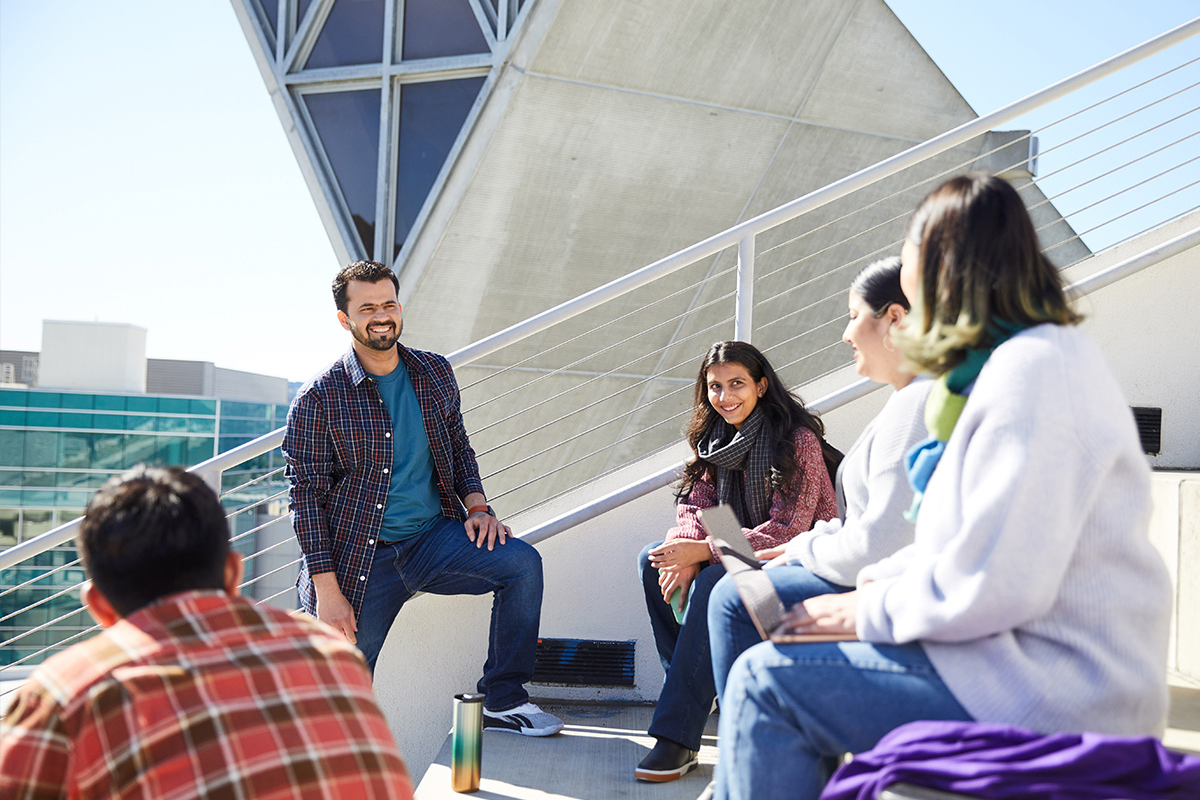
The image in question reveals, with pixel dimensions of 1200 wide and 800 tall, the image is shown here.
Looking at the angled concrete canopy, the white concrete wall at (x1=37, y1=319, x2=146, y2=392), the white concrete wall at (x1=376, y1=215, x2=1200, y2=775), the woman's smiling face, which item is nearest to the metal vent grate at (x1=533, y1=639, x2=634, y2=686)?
the white concrete wall at (x1=376, y1=215, x2=1200, y2=775)

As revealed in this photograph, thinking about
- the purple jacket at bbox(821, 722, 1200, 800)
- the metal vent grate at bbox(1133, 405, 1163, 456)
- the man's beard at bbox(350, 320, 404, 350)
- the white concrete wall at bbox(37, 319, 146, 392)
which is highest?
the white concrete wall at bbox(37, 319, 146, 392)

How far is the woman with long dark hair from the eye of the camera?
7.29ft

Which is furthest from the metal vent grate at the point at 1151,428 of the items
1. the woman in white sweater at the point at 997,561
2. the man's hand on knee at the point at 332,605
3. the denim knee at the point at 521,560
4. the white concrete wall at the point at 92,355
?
the white concrete wall at the point at 92,355

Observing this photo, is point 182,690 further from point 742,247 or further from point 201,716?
point 742,247

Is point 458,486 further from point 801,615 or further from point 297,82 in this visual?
point 297,82

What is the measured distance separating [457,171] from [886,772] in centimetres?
554

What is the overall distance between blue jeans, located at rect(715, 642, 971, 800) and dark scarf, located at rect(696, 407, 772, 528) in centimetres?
128

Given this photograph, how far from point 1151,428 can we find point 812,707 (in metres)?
2.59

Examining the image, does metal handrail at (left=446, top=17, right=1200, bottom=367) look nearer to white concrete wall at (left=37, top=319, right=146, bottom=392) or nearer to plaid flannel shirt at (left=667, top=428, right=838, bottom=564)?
plaid flannel shirt at (left=667, top=428, right=838, bottom=564)

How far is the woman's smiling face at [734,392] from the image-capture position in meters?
2.61

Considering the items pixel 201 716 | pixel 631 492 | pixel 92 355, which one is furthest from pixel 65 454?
pixel 201 716

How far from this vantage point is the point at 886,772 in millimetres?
980

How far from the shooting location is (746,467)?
8.43 feet

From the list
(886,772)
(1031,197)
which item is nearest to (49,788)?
(886,772)
